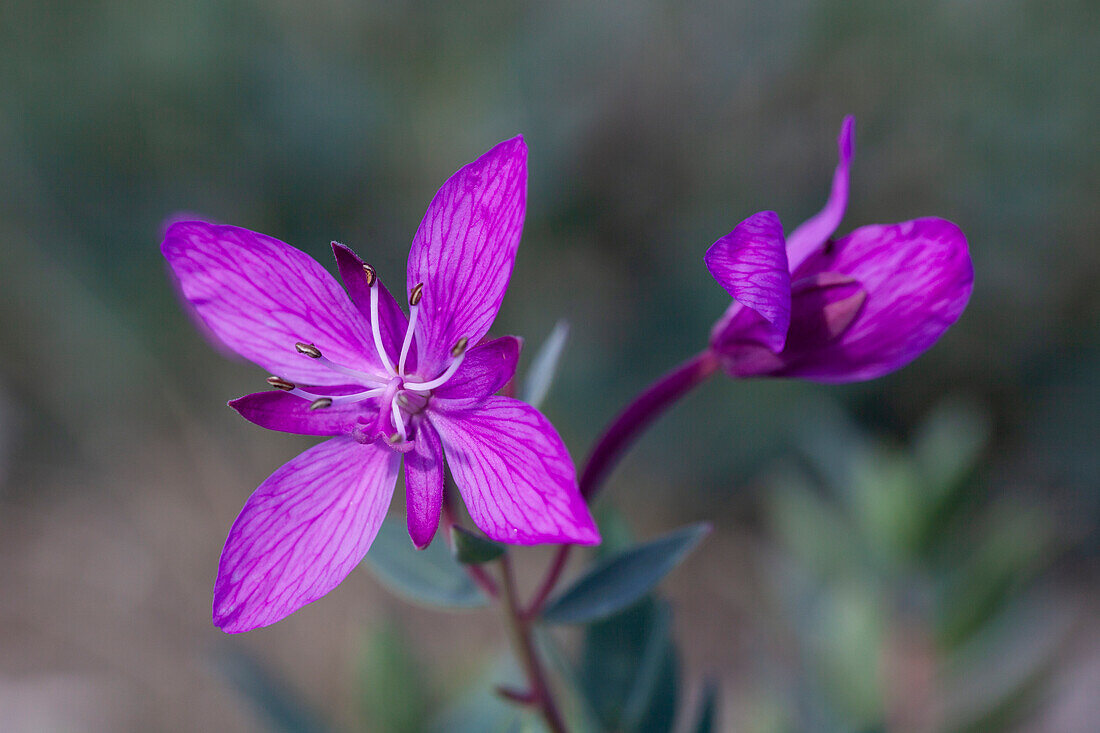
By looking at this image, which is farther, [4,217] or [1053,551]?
[4,217]

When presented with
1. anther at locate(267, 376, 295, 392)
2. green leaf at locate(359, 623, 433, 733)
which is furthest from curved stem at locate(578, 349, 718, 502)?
green leaf at locate(359, 623, 433, 733)

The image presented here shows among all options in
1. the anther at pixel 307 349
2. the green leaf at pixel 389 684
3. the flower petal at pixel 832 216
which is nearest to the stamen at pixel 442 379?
the anther at pixel 307 349

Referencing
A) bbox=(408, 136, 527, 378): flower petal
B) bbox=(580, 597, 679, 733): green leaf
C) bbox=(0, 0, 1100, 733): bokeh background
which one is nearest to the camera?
bbox=(408, 136, 527, 378): flower petal

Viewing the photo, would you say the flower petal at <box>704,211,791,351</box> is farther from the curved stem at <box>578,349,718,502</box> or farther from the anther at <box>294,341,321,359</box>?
the anther at <box>294,341,321,359</box>

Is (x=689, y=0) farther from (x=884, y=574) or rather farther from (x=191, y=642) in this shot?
(x=191, y=642)

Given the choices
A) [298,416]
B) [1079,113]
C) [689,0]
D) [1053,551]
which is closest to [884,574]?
[298,416]

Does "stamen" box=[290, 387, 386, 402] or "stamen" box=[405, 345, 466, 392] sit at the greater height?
"stamen" box=[405, 345, 466, 392]

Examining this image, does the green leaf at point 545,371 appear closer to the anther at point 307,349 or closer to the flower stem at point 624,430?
the flower stem at point 624,430
